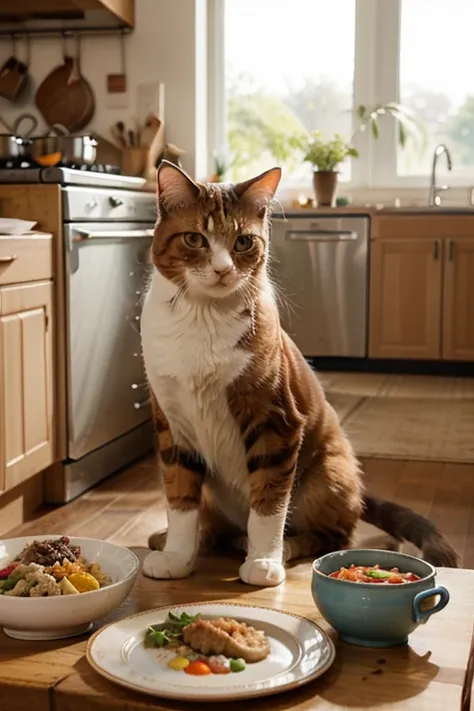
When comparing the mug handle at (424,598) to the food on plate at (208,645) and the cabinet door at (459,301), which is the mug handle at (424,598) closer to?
the food on plate at (208,645)

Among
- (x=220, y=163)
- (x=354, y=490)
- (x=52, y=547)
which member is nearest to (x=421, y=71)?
(x=220, y=163)

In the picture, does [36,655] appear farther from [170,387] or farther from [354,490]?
[354,490]

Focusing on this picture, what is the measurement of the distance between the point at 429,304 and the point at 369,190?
3.16ft

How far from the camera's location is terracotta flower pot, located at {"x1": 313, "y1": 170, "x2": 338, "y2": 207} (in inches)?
221

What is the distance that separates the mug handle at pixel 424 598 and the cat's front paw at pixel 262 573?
398mm

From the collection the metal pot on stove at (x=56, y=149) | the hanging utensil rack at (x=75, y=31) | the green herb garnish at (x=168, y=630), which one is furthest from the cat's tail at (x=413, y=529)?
the hanging utensil rack at (x=75, y=31)

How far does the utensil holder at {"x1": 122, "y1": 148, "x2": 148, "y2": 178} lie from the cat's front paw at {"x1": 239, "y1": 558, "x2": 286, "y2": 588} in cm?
360

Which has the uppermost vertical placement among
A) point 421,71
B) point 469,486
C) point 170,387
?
point 421,71

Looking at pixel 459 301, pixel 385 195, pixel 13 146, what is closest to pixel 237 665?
pixel 13 146

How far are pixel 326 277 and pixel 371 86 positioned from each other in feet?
4.28

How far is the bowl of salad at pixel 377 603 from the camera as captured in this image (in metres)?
1.25

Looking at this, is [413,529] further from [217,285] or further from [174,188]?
[174,188]

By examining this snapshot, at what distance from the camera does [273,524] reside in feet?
5.65

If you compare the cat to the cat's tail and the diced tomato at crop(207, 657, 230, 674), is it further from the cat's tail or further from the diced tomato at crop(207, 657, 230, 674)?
the diced tomato at crop(207, 657, 230, 674)
